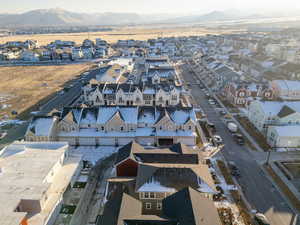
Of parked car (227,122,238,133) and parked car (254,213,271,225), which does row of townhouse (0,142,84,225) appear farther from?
parked car (227,122,238,133)

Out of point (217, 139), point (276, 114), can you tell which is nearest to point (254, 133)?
point (276, 114)

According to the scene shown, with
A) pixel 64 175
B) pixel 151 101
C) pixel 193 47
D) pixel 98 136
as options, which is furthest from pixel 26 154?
pixel 193 47

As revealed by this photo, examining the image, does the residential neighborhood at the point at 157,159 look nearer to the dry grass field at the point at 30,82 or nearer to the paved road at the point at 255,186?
the paved road at the point at 255,186

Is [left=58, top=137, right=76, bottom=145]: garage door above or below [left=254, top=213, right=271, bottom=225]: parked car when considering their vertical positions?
above

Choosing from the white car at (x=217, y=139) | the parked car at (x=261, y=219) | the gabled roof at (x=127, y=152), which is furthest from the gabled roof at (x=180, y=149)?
the white car at (x=217, y=139)

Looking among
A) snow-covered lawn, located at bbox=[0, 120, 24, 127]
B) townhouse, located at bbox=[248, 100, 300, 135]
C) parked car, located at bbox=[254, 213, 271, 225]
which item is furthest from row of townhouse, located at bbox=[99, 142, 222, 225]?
snow-covered lawn, located at bbox=[0, 120, 24, 127]
